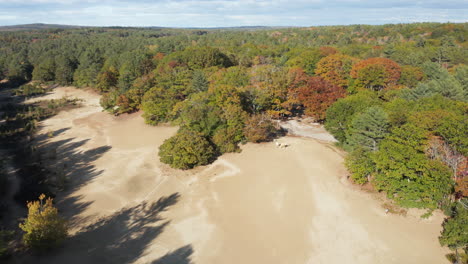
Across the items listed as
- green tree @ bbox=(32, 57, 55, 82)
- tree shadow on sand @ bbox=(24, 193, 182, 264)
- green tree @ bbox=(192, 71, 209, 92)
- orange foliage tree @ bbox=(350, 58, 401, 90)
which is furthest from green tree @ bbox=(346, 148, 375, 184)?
green tree @ bbox=(32, 57, 55, 82)

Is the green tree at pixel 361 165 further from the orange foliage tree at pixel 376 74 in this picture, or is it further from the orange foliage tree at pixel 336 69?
the orange foliage tree at pixel 336 69

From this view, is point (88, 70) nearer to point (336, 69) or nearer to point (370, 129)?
point (336, 69)

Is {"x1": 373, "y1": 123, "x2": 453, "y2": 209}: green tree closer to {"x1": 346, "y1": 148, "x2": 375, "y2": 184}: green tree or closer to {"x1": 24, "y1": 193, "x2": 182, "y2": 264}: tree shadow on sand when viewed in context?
{"x1": 346, "y1": 148, "x2": 375, "y2": 184}: green tree

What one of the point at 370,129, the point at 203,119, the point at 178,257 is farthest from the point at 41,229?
the point at 370,129

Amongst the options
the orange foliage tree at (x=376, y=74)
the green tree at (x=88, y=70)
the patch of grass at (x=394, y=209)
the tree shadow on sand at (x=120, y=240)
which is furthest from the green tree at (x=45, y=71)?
the patch of grass at (x=394, y=209)

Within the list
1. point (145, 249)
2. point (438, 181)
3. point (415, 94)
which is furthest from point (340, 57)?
point (145, 249)

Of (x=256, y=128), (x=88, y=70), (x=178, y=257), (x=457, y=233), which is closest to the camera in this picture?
(x=457, y=233)

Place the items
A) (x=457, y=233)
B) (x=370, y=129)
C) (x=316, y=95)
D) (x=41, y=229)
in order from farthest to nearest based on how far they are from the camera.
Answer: (x=316, y=95), (x=370, y=129), (x=41, y=229), (x=457, y=233)
